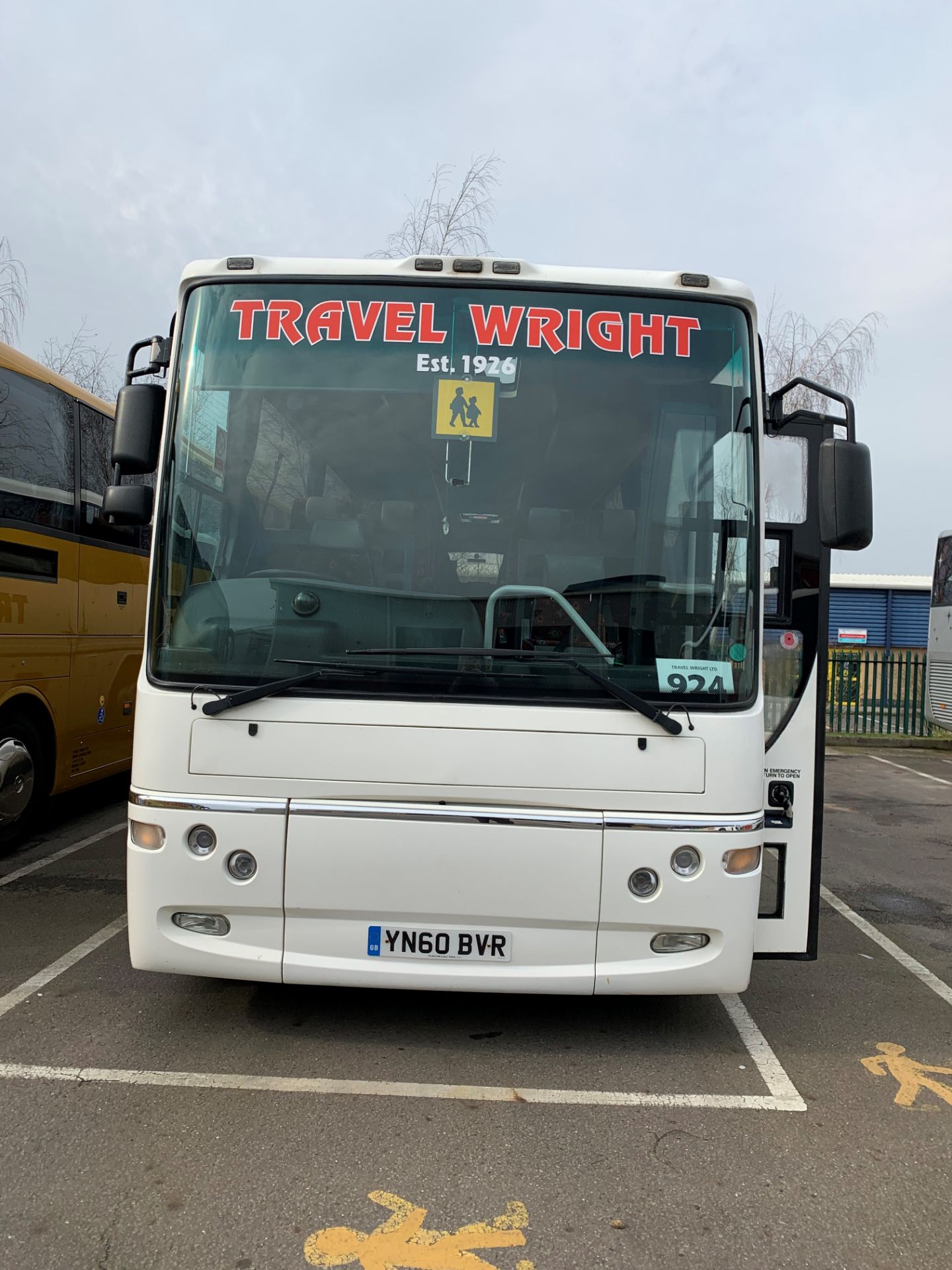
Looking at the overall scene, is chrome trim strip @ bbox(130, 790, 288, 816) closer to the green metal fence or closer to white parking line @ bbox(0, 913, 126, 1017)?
white parking line @ bbox(0, 913, 126, 1017)

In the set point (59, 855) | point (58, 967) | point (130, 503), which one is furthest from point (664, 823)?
point (59, 855)

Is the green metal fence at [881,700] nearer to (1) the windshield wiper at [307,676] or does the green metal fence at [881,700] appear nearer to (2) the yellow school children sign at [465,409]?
(2) the yellow school children sign at [465,409]

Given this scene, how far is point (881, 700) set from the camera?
54.9ft

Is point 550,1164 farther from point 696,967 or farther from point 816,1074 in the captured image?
point 816,1074

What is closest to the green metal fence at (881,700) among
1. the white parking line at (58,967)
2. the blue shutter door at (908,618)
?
the blue shutter door at (908,618)

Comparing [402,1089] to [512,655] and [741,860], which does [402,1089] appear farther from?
[512,655]

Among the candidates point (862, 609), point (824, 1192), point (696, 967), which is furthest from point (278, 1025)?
point (862, 609)

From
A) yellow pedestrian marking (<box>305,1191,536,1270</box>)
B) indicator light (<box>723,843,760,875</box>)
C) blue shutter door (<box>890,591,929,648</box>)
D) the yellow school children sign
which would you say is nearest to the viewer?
yellow pedestrian marking (<box>305,1191,536,1270</box>)

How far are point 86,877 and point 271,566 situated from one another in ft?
12.0

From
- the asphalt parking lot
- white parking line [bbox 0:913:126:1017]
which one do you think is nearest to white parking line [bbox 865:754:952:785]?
the asphalt parking lot

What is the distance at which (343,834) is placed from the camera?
3.56m

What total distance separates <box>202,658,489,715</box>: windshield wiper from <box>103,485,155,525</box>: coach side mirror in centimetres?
95

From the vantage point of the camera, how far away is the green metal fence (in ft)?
54.9

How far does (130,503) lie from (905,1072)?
13.0ft
